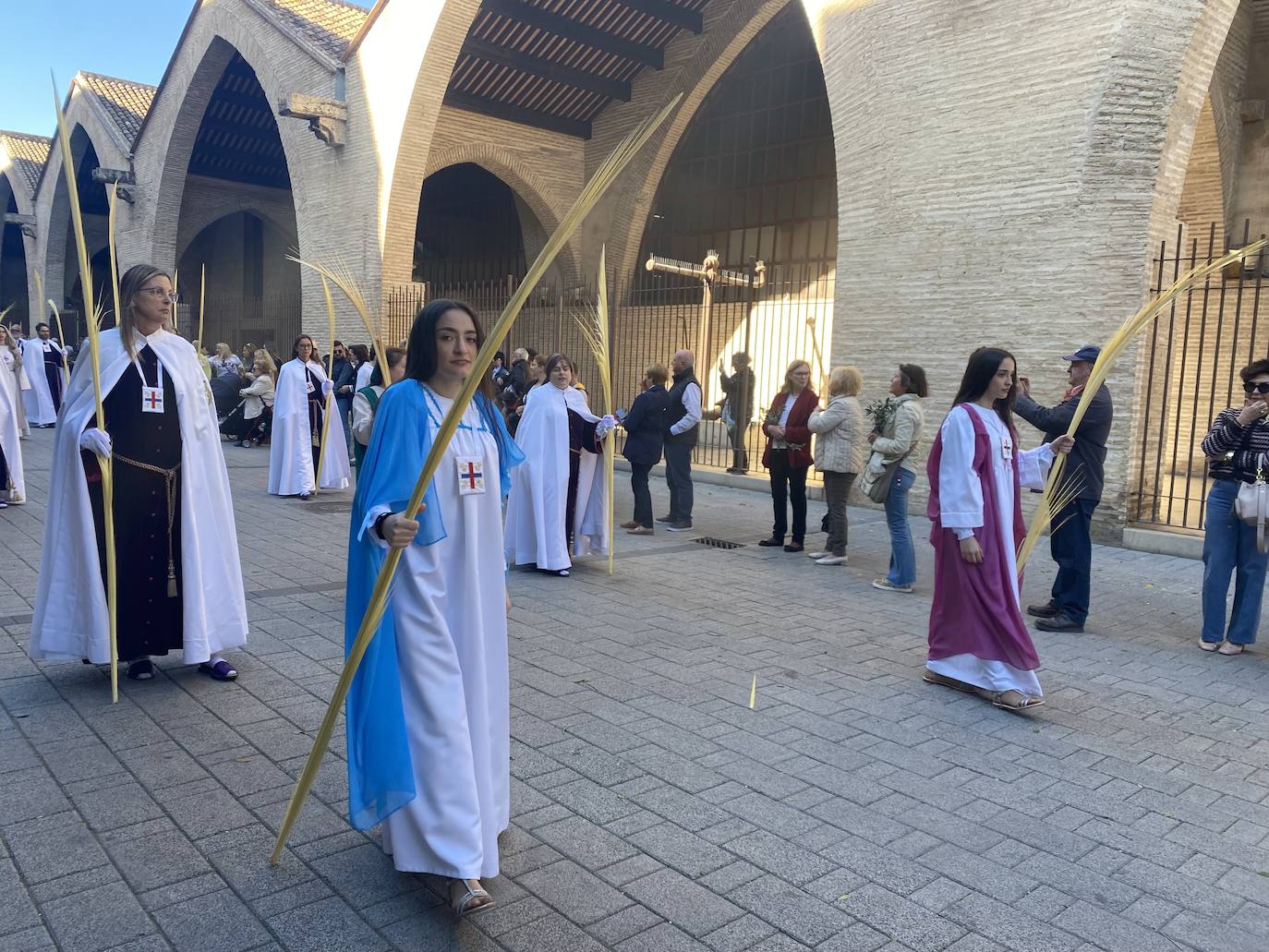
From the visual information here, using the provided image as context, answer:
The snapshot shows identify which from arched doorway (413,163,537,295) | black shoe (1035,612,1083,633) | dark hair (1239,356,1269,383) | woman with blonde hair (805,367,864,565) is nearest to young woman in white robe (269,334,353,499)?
woman with blonde hair (805,367,864,565)

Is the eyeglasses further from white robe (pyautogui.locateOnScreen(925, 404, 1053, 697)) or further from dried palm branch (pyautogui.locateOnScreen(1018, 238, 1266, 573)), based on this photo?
dried palm branch (pyautogui.locateOnScreen(1018, 238, 1266, 573))

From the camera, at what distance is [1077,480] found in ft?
20.2

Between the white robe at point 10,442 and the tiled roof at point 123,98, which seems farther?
the tiled roof at point 123,98

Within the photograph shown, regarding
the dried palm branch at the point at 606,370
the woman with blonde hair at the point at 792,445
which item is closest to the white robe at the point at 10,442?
the dried palm branch at the point at 606,370

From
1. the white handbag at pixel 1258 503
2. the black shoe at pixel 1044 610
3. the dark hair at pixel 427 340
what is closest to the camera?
the dark hair at pixel 427 340

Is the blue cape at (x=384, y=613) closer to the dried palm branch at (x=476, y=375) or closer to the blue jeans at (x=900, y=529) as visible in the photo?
the dried palm branch at (x=476, y=375)

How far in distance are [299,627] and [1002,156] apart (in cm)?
859

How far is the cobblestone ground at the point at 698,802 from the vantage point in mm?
2684

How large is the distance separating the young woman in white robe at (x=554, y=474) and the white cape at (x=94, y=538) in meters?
3.02

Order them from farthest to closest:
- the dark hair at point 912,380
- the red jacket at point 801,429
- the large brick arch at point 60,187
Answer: the large brick arch at point 60,187 < the red jacket at point 801,429 < the dark hair at point 912,380

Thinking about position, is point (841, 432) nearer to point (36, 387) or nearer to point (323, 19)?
point (36, 387)

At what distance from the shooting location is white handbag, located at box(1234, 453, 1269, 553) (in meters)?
5.41

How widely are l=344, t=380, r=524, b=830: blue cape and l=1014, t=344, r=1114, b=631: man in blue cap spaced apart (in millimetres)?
4518

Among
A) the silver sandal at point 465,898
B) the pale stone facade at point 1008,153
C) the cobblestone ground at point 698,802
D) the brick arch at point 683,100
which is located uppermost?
the brick arch at point 683,100
